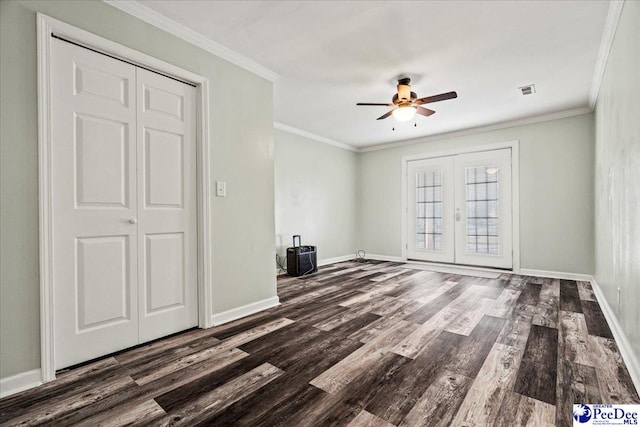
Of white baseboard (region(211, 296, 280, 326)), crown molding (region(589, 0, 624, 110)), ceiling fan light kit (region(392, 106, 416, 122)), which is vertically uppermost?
crown molding (region(589, 0, 624, 110))

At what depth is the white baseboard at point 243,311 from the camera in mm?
2672

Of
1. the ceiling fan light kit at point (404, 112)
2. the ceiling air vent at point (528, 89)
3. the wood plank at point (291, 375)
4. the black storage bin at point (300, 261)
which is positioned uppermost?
the ceiling air vent at point (528, 89)

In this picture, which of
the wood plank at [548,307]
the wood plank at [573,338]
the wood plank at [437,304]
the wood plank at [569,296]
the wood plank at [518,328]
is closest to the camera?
the wood plank at [573,338]

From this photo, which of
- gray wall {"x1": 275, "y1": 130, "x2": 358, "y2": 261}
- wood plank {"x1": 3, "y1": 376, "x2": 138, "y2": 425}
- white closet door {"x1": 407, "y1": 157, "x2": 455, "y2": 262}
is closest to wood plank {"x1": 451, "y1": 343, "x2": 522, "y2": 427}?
wood plank {"x1": 3, "y1": 376, "x2": 138, "y2": 425}

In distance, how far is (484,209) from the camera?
5.19 meters

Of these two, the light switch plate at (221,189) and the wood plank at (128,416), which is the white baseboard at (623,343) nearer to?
the wood plank at (128,416)

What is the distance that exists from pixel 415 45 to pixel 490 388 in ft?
8.68

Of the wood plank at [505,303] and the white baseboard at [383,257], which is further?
the white baseboard at [383,257]

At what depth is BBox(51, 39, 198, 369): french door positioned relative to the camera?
1909 millimetres

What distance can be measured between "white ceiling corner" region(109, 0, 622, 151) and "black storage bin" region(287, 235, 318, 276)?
7.17 ft

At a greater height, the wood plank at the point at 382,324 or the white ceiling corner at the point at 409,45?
the white ceiling corner at the point at 409,45

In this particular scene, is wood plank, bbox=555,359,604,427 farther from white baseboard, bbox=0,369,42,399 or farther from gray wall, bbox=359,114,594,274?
gray wall, bbox=359,114,594,274
